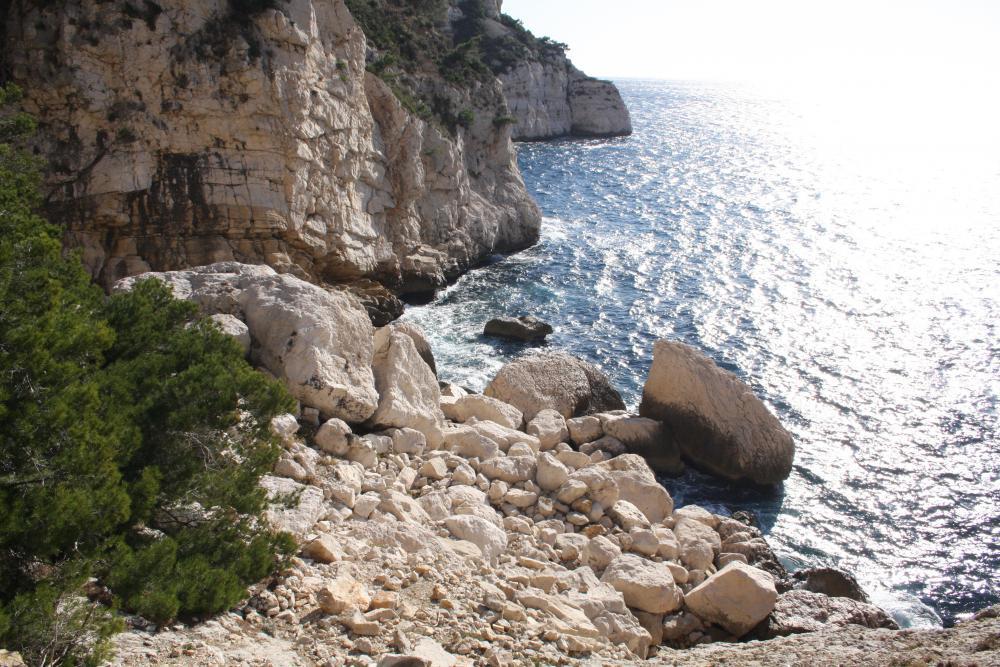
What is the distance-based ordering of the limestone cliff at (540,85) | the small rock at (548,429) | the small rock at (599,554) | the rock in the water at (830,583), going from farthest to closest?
the limestone cliff at (540,85)
the small rock at (548,429)
the rock in the water at (830,583)
the small rock at (599,554)

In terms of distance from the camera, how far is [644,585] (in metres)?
14.7

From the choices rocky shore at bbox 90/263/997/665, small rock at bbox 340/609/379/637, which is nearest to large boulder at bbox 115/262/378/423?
A: rocky shore at bbox 90/263/997/665

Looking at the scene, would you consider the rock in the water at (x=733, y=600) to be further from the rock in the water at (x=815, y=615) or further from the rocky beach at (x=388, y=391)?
the rock in the water at (x=815, y=615)

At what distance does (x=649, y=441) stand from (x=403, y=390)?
9.90m

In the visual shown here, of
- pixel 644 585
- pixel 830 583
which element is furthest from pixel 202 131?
pixel 830 583

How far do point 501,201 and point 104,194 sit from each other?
1045 inches

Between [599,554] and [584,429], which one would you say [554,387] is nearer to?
[584,429]

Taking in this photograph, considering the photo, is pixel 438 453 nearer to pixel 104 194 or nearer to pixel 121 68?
pixel 104 194

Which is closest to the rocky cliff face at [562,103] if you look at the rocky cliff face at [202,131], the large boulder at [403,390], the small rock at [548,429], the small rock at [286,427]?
the rocky cliff face at [202,131]

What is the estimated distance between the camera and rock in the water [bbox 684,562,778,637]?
1492cm

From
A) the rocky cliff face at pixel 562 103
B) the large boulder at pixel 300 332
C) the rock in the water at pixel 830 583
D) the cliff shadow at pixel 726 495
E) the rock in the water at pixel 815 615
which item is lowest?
the cliff shadow at pixel 726 495

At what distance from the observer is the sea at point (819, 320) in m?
22.7

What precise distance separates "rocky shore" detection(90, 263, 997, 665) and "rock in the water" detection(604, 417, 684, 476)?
0.98 feet

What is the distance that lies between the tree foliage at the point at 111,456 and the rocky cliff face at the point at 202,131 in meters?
16.4
